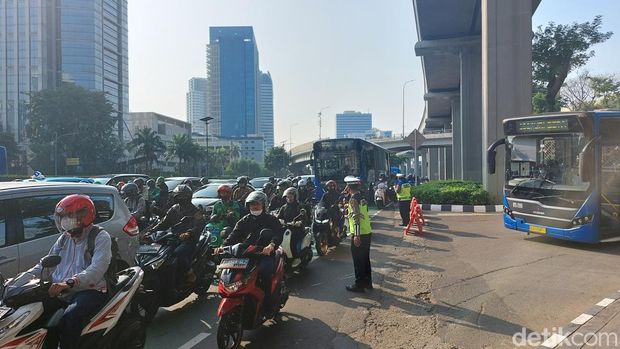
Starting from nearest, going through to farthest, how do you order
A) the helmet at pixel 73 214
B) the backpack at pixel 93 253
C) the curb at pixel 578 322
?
1. the helmet at pixel 73 214
2. the backpack at pixel 93 253
3. the curb at pixel 578 322

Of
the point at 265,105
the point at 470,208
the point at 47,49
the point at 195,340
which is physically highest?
the point at 47,49

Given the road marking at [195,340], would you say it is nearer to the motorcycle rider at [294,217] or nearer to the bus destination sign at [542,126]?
the motorcycle rider at [294,217]

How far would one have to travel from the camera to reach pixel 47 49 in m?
89.9

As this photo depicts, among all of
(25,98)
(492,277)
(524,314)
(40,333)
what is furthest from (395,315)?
(25,98)

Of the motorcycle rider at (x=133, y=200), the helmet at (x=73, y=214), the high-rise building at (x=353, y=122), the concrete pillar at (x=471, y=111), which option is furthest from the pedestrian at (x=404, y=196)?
the high-rise building at (x=353, y=122)

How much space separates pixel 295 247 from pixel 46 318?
4826mm

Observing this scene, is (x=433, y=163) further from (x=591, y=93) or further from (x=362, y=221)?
(x=362, y=221)

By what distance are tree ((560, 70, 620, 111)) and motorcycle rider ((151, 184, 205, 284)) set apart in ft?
121

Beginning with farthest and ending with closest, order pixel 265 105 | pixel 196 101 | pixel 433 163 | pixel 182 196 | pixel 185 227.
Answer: pixel 196 101
pixel 265 105
pixel 433 163
pixel 182 196
pixel 185 227

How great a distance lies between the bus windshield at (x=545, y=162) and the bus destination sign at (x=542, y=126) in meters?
0.14

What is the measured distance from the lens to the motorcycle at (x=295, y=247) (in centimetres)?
754

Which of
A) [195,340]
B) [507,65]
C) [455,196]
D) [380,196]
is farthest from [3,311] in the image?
[507,65]

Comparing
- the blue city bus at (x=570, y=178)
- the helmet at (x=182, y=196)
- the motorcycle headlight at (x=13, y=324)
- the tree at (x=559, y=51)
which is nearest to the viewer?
the motorcycle headlight at (x=13, y=324)

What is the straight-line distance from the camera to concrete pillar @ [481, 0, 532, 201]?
64.0ft
